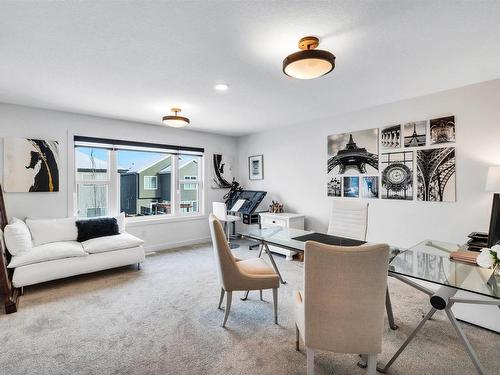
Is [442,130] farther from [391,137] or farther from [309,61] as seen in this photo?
[309,61]

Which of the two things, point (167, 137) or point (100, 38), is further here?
point (167, 137)

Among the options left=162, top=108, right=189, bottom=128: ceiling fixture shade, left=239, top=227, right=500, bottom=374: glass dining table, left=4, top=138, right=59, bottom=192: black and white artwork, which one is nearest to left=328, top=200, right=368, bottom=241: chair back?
left=239, top=227, right=500, bottom=374: glass dining table

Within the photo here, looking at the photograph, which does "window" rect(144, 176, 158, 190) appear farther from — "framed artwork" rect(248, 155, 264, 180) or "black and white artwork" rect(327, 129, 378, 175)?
"black and white artwork" rect(327, 129, 378, 175)

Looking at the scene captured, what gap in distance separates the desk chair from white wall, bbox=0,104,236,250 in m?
3.23

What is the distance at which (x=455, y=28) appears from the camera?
1.85m

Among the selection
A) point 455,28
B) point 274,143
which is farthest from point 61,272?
point 455,28

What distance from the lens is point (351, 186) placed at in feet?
13.3

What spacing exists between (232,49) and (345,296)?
2039 millimetres

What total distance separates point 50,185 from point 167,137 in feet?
6.92

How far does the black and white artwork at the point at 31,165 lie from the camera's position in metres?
3.57

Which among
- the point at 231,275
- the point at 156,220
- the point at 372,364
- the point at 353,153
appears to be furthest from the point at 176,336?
the point at 353,153

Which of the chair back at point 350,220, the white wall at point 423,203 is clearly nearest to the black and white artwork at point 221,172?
the white wall at point 423,203

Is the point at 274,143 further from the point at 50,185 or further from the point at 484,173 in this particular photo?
the point at 50,185

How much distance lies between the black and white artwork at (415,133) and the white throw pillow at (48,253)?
4.61m
